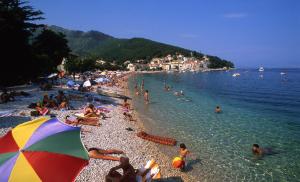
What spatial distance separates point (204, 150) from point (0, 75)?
2210cm

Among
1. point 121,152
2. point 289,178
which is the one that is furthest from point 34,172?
point 289,178

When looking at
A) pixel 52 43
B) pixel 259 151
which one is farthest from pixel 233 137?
pixel 52 43

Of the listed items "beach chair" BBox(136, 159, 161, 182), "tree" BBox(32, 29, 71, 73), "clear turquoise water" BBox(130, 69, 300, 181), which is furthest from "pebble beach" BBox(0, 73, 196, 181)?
"tree" BBox(32, 29, 71, 73)

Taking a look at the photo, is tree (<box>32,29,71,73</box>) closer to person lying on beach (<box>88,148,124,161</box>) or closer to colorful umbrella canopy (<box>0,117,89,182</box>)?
person lying on beach (<box>88,148,124,161</box>)

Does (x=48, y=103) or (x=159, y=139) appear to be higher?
(x=48, y=103)

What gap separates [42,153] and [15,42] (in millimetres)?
26228

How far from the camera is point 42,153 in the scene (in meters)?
5.46

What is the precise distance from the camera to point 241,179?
11.7m

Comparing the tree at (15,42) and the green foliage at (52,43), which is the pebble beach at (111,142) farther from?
the green foliage at (52,43)

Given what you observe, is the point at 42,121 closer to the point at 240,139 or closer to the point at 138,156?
the point at 138,156

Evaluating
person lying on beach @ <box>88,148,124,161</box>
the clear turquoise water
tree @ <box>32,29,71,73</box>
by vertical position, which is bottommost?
the clear turquoise water

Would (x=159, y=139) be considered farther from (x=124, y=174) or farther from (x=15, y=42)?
(x=15, y=42)

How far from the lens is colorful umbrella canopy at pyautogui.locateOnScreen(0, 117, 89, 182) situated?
202 inches

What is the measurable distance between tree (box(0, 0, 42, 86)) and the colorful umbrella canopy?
23.7 meters
